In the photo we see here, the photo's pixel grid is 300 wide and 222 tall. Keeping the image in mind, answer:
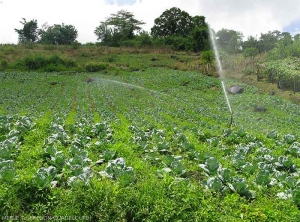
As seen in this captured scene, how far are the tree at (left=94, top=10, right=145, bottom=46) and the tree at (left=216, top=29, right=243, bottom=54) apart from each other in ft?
77.2

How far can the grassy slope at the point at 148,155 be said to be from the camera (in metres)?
5.67

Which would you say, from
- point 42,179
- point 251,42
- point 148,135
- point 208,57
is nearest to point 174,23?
point 251,42

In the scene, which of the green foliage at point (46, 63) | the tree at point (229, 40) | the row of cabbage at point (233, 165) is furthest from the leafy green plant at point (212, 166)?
the tree at point (229, 40)

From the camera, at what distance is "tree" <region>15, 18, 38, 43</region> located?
74.7 m

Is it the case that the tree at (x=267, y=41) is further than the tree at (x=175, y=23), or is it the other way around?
the tree at (x=175, y=23)

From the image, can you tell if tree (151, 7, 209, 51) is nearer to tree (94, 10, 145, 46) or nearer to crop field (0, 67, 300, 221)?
tree (94, 10, 145, 46)

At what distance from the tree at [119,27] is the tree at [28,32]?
15.8 m

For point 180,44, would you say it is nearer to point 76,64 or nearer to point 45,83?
point 76,64

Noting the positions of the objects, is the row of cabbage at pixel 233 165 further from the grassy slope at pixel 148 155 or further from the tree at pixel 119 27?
the tree at pixel 119 27

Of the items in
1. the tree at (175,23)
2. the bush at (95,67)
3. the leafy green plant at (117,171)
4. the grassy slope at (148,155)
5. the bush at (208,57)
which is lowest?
the grassy slope at (148,155)

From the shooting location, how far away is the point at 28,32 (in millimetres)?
75688

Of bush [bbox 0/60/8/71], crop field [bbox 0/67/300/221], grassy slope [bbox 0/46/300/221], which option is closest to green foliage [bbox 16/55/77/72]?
bush [bbox 0/60/8/71]

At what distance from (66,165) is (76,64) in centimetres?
4372

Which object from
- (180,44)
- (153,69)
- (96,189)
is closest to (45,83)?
(153,69)
